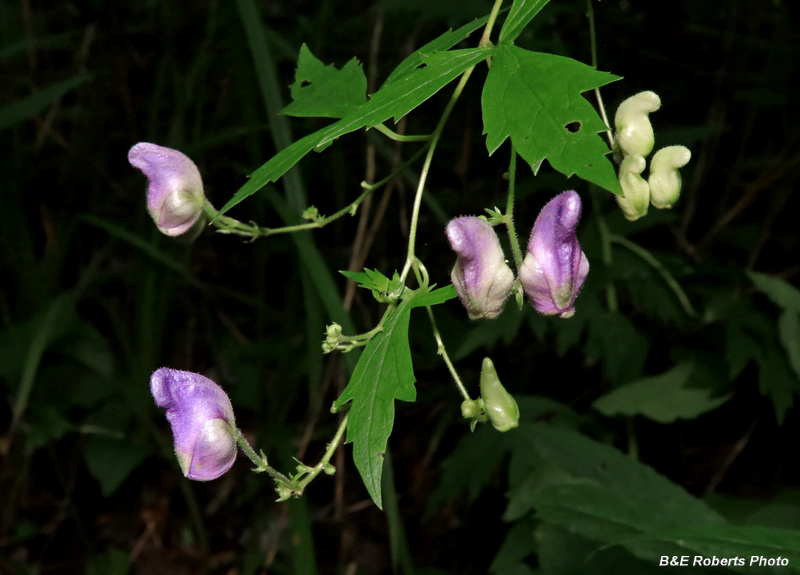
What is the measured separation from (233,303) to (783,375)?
2.30 meters

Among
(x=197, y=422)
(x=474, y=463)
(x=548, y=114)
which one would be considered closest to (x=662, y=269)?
(x=474, y=463)

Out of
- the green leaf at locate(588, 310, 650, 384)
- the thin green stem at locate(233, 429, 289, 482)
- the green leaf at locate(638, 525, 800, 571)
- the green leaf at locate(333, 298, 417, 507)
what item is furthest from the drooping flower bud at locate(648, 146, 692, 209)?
the green leaf at locate(588, 310, 650, 384)

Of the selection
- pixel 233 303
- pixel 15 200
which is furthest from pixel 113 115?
pixel 233 303

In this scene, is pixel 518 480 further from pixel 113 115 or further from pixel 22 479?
pixel 113 115

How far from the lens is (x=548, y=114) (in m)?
0.79

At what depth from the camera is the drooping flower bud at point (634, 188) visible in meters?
0.92

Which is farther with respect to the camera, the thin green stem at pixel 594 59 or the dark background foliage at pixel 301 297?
the dark background foliage at pixel 301 297

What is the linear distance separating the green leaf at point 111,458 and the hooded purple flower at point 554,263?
6.86 feet

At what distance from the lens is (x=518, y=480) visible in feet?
6.31

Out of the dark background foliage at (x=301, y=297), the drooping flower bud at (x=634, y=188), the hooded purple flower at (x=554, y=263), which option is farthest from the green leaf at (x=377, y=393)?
the dark background foliage at (x=301, y=297)

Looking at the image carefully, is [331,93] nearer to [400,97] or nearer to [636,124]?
[400,97]

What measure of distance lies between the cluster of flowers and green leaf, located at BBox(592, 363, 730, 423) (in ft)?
4.05

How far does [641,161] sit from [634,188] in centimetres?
4

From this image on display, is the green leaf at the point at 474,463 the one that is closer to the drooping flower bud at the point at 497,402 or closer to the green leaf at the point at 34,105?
the drooping flower bud at the point at 497,402
